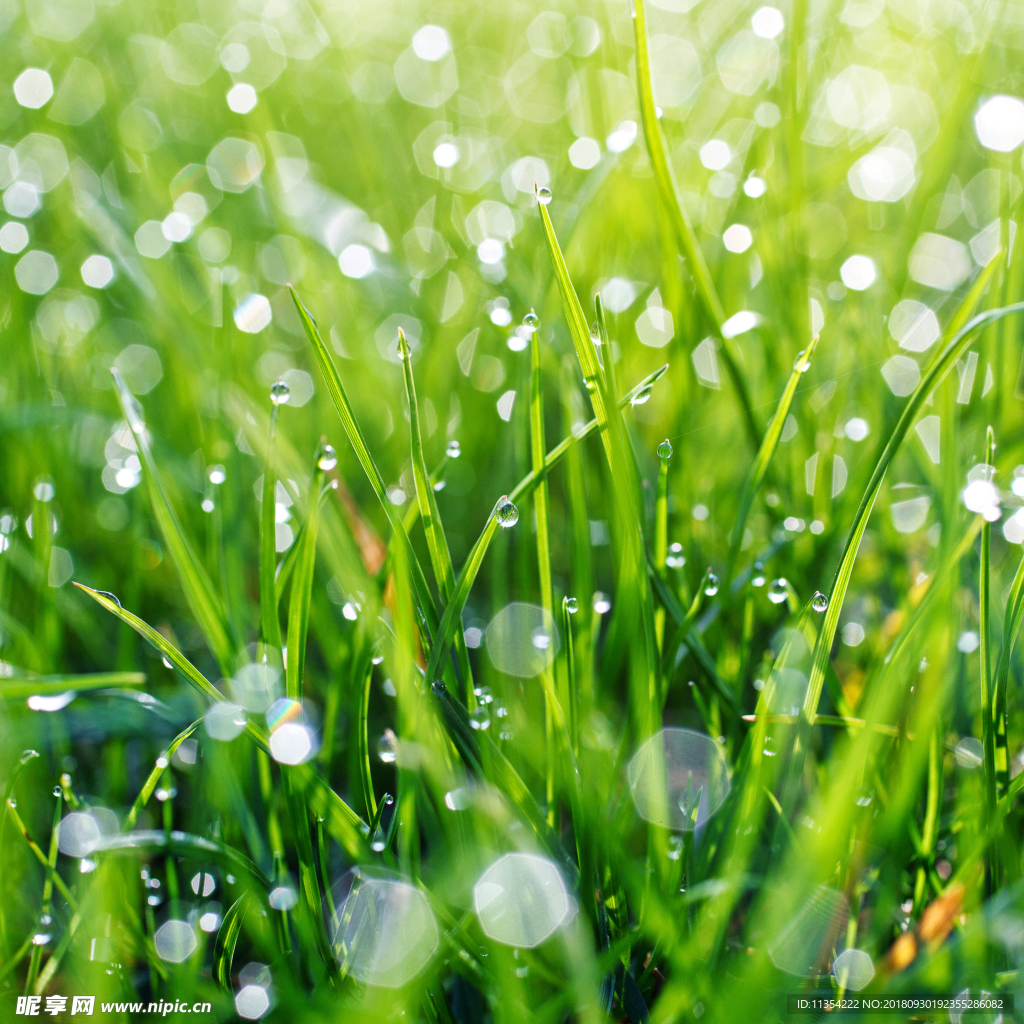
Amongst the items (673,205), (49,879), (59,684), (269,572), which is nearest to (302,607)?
(269,572)

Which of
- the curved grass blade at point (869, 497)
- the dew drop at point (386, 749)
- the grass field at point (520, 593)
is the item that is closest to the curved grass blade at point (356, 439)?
the grass field at point (520, 593)

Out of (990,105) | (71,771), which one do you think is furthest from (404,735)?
(990,105)

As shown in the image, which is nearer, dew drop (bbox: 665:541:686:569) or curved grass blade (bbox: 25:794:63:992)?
curved grass blade (bbox: 25:794:63:992)

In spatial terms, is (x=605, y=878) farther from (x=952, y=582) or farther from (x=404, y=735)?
(x=952, y=582)

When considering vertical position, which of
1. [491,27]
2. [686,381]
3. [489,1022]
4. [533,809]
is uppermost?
[491,27]

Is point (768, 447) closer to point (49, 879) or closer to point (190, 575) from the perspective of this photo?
point (190, 575)

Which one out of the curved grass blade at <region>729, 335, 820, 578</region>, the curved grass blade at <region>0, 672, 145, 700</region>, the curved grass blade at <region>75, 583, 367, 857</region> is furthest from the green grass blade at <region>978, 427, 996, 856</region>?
the curved grass blade at <region>0, 672, 145, 700</region>

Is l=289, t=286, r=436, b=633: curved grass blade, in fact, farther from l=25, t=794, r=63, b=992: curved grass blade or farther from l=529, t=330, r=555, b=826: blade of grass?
l=25, t=794, r=63, b=992: curved grass blade
